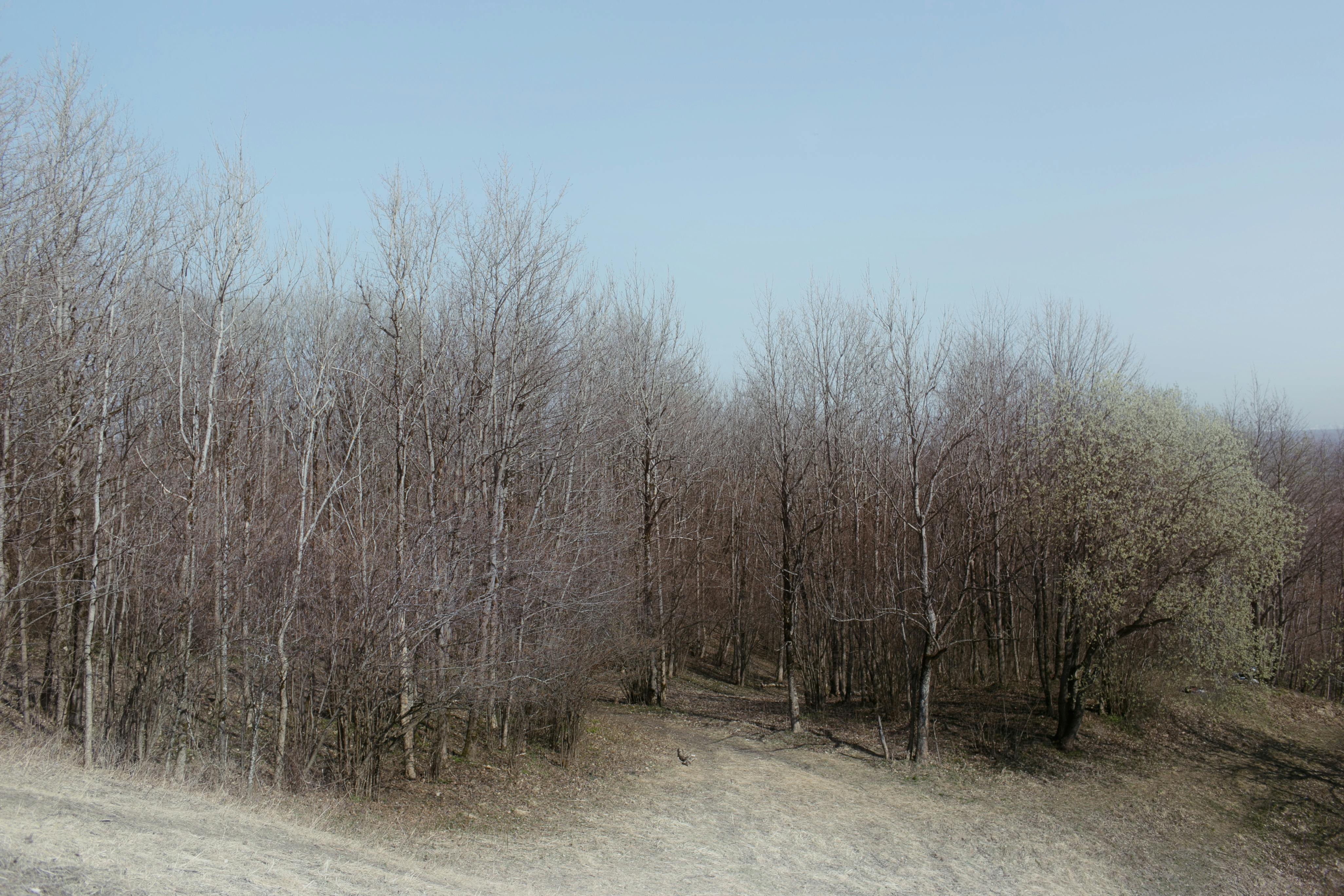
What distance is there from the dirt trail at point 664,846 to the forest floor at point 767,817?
0.03 meters

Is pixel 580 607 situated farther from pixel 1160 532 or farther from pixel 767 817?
pixel 1160 532

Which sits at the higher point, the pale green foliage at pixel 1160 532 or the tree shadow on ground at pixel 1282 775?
the pale green foliage at pixel 1160 532

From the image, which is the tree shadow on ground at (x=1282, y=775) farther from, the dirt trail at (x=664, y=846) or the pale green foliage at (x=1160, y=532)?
the dirt trail at (x=664, y=846)

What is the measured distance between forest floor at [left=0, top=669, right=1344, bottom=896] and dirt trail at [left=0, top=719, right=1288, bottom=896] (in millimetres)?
35

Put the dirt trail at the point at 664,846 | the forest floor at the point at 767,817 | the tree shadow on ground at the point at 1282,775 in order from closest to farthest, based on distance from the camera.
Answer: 1. the dirt trail at the point at 664,846
2. the forest floor at the point at 767,817
3. the tree shadow on ground at the point at 1282,775

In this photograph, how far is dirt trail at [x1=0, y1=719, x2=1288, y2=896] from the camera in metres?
6.04

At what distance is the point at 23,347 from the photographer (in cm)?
1077

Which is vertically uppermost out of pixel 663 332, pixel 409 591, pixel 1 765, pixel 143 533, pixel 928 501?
pixel 663 332

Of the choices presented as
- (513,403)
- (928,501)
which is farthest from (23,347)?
(928,501)

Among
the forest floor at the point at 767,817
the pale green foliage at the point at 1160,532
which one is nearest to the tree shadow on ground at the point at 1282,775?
the forest floor at the point at 767,817

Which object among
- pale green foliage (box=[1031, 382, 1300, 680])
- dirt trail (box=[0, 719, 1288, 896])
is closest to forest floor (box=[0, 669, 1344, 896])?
dirt trail (box=[0, 719, 1288, 896])

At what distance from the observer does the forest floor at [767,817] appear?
679cm

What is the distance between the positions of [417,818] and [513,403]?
6.68 m

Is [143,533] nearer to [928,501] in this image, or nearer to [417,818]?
[417,818]
